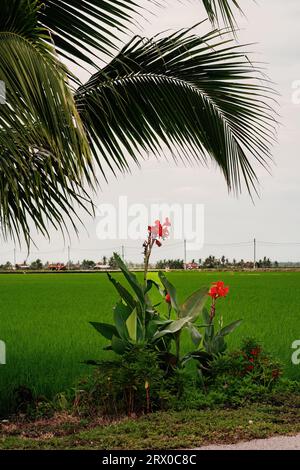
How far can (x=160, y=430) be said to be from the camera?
4719mm

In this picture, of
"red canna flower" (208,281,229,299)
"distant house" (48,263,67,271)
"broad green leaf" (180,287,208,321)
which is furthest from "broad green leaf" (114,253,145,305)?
"distant house" (48,263,67,271)

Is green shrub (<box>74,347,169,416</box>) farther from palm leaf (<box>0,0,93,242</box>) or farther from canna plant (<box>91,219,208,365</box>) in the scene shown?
palm leaf (<box>0,0,93,242</box>)

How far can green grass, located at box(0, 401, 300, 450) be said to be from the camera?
4.50 metres

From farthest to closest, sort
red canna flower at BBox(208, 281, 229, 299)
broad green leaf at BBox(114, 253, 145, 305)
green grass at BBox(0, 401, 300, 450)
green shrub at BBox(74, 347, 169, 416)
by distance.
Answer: red canna flower at BBox(208, 281, 229, 299) < broad green leaf at BBox(114, 253, 145, 305) < green shrub at BBox(74, 347, 169, 416) < green grass at BBox(0, 401, 300, 450)

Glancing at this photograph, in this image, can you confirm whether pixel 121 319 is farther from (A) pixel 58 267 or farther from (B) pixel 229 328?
(A) pixel 58 267

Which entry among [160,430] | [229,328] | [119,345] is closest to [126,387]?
[119,345]

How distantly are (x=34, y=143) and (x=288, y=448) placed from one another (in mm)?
3328

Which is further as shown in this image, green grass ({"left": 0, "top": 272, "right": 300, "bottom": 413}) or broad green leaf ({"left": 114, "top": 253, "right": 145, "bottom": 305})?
green grass ({"left": 0, "top": 272, "right": 300, "bottom": 413})

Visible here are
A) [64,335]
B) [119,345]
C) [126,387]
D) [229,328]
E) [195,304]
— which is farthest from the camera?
[64,335]

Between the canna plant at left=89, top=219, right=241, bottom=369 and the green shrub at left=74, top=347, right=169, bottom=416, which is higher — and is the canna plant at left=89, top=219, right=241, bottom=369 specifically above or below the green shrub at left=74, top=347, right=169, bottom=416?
above

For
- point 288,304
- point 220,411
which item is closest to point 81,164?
point 220,411

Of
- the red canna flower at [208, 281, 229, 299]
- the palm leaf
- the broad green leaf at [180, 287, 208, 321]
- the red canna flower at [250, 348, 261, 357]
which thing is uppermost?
the palm leaf

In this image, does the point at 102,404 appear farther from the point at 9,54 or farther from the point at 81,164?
the point at 9,54

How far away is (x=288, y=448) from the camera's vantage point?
441cm
